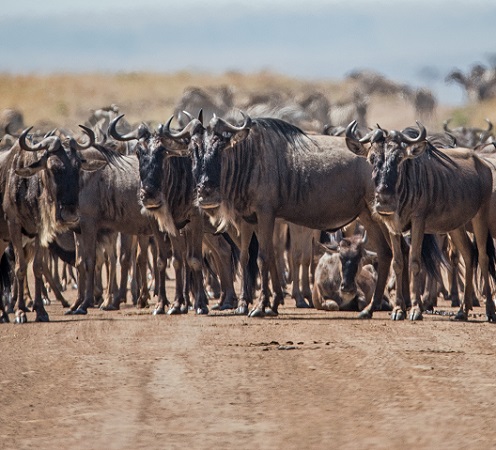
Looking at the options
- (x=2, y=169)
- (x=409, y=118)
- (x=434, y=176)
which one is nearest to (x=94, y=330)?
(x=2, y=169)

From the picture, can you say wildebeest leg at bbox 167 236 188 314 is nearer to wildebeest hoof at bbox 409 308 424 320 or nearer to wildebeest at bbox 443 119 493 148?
wildebeest hoof at bbox 409 308 424 320

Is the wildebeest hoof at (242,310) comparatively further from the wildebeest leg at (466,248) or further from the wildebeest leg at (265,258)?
the wildebeest leg at (466,248)

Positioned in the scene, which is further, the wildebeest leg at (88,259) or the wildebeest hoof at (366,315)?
the wildebeest leg at (88,259)

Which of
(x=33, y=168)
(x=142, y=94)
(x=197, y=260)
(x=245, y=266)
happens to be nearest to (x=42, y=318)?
(x=33, y=168)

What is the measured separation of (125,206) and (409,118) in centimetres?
4792

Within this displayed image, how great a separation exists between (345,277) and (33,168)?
3.94 m

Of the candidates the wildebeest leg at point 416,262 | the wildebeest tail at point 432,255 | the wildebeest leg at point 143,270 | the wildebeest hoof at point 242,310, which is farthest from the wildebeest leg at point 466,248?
the wildebeest leg at point 143,270

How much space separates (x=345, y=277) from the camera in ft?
52.8

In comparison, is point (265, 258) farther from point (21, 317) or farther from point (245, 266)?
point (21, 317)

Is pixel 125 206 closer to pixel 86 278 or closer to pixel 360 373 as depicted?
pixel 86 278

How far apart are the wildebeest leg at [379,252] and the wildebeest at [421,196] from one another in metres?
0.68

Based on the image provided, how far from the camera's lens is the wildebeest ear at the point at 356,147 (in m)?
15.2

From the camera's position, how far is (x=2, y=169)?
15602mm

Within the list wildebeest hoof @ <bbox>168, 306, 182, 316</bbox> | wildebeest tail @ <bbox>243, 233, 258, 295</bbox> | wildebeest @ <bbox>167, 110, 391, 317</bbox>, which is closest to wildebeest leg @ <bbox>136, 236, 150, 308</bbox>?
wildebeest tail @ <bbox>243, 233, 258, 295</bbox>
